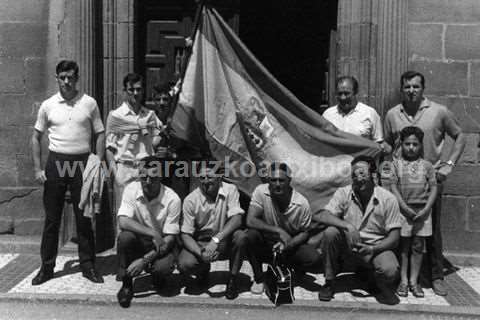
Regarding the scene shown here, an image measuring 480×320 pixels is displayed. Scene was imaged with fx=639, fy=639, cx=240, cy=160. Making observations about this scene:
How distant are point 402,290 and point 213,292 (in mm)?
1845

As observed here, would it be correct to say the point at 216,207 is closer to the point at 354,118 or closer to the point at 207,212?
the point at 207,212

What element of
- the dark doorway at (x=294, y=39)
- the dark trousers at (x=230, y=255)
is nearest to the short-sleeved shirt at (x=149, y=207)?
the dark trousers at (x=230, y=255)

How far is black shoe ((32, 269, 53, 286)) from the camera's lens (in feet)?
21.0

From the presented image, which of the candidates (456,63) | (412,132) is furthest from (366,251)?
(456,63)

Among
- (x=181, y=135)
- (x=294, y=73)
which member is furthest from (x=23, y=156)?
(x=294, y=73)

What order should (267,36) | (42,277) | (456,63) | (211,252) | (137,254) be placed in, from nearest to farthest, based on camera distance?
1. (211,252)
2. (137,254)
3. (42,277)
4. (456,63)
5. (267,36)

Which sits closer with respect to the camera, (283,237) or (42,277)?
(283,237)

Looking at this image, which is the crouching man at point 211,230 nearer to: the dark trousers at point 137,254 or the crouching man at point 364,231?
the dark trousers at point 137,254

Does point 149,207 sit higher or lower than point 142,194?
lower

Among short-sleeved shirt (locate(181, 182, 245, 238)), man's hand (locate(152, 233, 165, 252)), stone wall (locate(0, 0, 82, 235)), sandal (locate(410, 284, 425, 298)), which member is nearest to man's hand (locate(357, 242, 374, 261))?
sandal (locate(410, 284, 425, 298))

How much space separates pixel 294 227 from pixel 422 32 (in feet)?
10.2

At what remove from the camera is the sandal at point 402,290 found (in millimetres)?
6203

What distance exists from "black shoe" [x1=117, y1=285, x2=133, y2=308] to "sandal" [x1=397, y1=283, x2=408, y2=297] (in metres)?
2.58

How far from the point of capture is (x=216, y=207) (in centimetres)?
623
